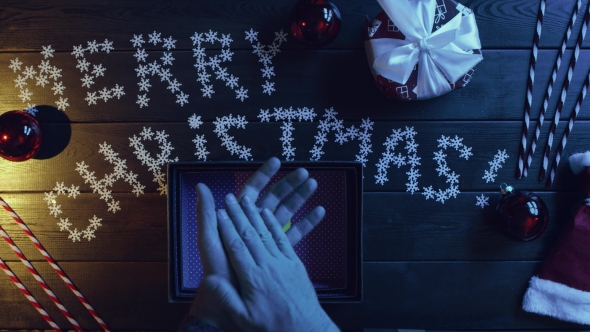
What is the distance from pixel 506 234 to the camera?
1149 mm

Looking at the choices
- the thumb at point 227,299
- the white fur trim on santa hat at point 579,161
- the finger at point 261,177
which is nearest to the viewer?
the thumb at point 227,299

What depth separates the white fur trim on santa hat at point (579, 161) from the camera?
3.78ft

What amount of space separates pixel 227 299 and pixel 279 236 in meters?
0.17

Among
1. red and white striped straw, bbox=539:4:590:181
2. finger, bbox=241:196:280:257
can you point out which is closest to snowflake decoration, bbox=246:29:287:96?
finger, bbox=241:196:280:257

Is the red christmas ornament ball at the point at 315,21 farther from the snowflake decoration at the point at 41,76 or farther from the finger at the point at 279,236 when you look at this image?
the snowflake decoration at the point at 41,76

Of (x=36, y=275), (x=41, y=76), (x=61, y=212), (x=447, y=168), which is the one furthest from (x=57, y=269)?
(x=447, y=168)

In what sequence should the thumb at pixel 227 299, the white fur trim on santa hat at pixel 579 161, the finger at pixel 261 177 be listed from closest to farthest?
the thumb at pixel 227 299 → the finger at pixel 261 177 → the white fur trim on santa hat at pixel 579 161

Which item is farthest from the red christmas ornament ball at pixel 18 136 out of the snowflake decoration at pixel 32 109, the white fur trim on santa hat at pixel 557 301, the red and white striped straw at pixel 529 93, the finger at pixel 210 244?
the white fur trim on santa hat at pixel 557 301

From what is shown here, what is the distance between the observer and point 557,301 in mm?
1190

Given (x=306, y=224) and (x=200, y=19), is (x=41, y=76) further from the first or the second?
(x=306, y=224)

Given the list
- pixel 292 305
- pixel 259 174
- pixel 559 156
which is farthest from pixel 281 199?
pixel 559 156

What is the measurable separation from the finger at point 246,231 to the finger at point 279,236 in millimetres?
50

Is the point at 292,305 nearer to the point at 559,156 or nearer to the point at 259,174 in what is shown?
the point at 259,174

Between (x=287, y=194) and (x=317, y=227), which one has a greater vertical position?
(x=287, y=194)
